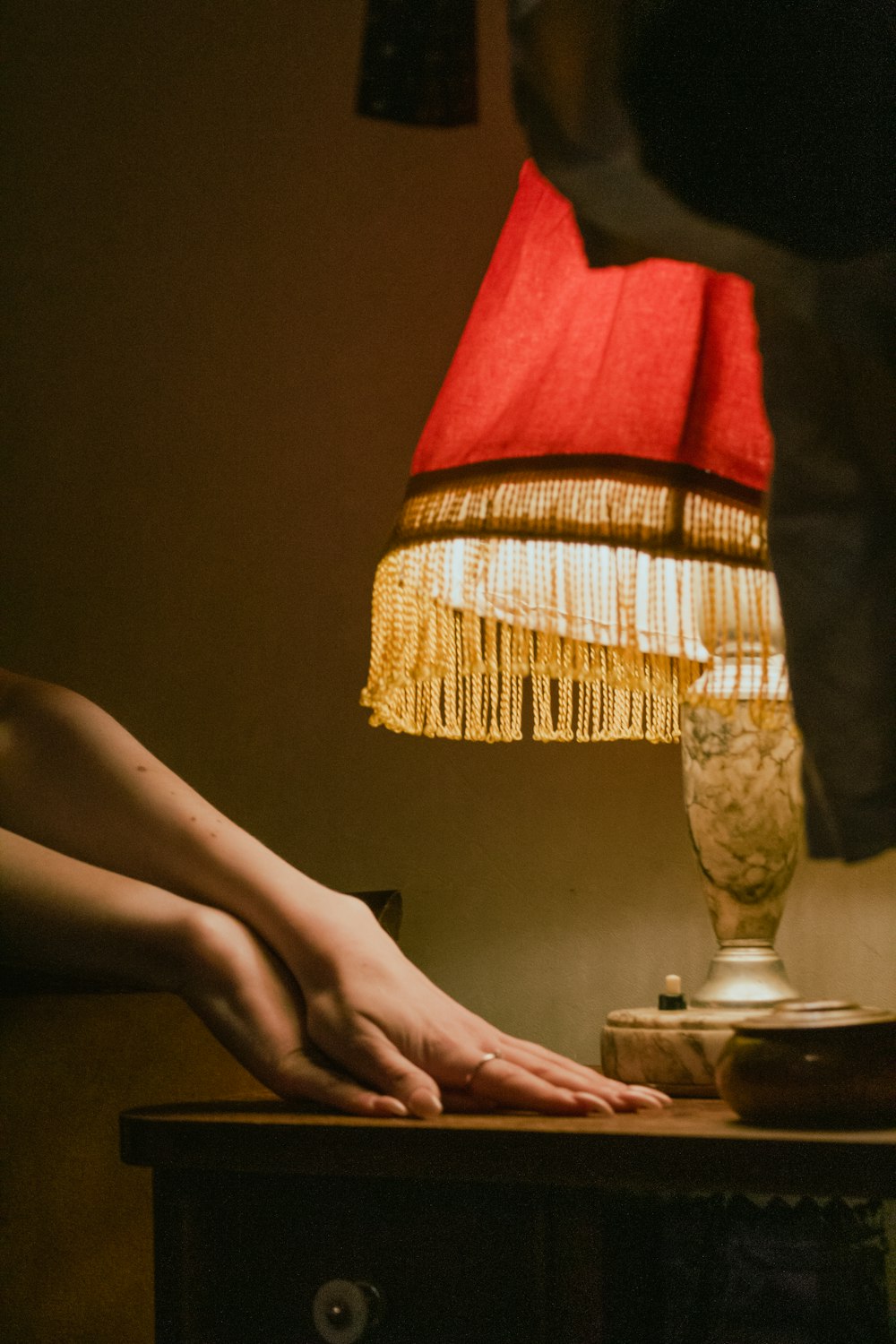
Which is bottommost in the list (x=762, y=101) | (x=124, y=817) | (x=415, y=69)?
→ (x=124, y=817)

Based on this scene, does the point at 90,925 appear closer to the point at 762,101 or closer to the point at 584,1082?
the point at 584,1082

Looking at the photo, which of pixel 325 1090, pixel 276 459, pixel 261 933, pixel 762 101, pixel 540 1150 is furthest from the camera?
pixel 276 459

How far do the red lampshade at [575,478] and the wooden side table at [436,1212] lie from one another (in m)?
0.27

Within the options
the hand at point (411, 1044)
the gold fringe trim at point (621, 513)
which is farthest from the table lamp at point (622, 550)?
the hand at point (411, 1044)

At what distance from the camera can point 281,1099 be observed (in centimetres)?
76

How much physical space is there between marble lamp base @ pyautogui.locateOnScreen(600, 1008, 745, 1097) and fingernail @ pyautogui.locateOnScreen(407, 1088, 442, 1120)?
0.61 feet

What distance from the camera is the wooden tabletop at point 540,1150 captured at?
52cm

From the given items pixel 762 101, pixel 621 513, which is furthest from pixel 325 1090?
pixel 762 101

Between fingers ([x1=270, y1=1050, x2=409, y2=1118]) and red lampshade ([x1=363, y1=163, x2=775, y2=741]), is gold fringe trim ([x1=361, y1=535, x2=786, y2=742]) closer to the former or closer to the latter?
red lampshade ([x1=363, y1=163, x2=775, y2=741])

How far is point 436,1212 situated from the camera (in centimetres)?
58

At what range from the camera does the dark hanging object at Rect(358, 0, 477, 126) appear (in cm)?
67

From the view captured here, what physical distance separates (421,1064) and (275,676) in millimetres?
663

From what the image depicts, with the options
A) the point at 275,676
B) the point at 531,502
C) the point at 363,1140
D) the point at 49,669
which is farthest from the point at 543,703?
the point at 49,669

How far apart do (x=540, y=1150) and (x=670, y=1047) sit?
0.71 ft
